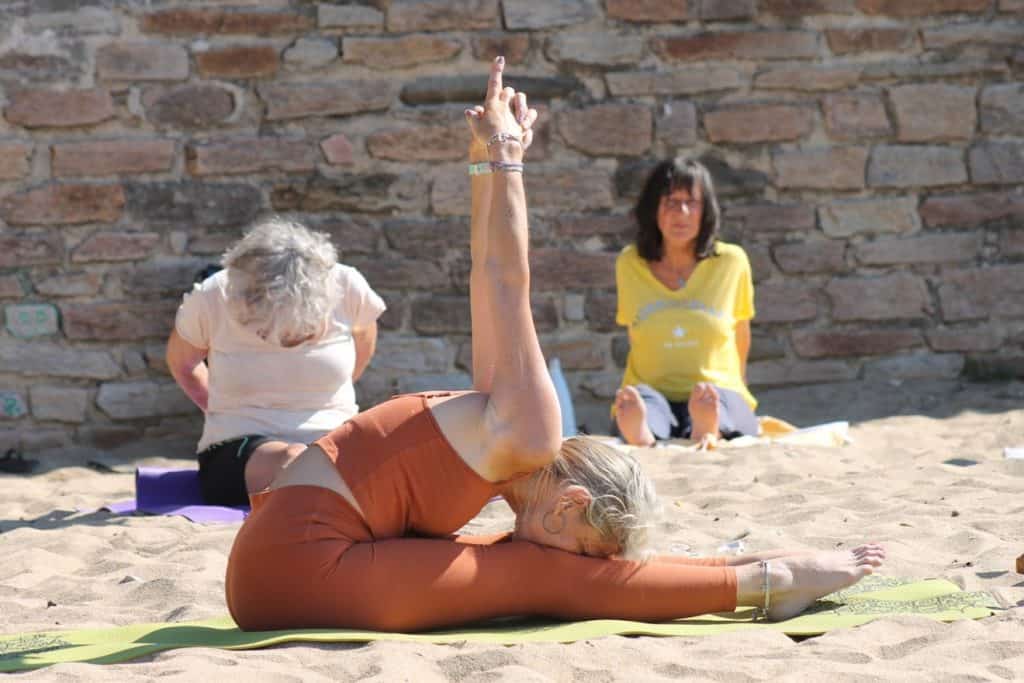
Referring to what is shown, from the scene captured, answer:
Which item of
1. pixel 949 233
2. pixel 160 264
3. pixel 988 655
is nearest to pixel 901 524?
pixel 988 655

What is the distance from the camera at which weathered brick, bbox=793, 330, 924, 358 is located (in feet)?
20.9

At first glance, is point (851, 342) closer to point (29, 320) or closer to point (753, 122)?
point (753, 122)

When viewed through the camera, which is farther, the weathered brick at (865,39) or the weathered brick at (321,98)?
the weathered brick at (865,39)

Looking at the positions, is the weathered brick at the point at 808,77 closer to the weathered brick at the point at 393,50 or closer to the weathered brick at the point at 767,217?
the weathered brick at the point at 767,217

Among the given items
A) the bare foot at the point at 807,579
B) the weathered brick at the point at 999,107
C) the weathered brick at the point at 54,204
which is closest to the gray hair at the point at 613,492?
the bare foot at the point at 807,579

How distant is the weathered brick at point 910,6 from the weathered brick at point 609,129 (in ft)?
3.47

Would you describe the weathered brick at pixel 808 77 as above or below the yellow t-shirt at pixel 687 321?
above

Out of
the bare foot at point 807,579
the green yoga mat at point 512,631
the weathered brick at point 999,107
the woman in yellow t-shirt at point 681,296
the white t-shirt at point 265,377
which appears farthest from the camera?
the weathered brick at point 999,107

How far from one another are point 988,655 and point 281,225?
2507mm

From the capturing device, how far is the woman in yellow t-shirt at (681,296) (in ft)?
19.1

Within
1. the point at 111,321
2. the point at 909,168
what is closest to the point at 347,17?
the point at 111,321

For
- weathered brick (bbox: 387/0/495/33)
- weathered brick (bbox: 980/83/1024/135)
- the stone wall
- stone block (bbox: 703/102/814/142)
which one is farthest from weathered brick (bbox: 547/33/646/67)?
weathered brick (bbox: 980/83/1024/135)

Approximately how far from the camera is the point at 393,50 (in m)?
6.16

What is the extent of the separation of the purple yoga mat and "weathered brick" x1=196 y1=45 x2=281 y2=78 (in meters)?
2.03
